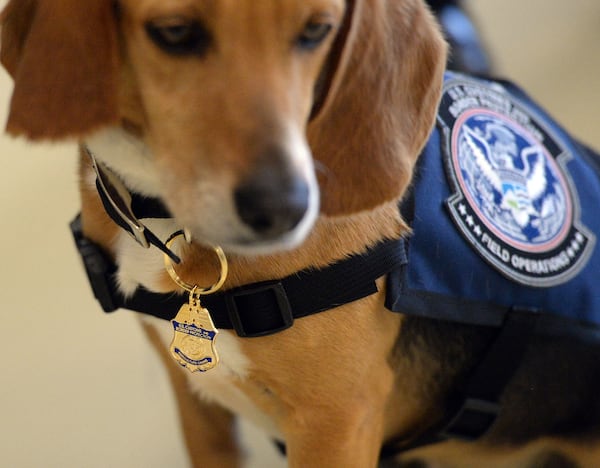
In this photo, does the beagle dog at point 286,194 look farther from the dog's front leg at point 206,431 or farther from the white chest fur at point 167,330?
the dog's front leg at point 206,431

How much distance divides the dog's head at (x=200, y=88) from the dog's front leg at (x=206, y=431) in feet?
1.96

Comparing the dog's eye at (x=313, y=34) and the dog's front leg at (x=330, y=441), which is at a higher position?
the dog's eye at (x=313, y=34)

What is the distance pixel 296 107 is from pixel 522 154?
442 millimetres

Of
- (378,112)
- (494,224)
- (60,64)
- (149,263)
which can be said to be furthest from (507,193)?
(60,64)

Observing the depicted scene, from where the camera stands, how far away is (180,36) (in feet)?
2.61

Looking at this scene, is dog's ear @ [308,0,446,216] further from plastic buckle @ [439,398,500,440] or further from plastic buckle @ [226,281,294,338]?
plastic buckle @ [439,398,500,440]

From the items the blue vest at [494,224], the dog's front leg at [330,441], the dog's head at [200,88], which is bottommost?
the dog's front leg at [330,441]

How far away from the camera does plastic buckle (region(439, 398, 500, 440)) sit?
118 centimetres

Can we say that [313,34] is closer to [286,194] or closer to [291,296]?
[286,194]

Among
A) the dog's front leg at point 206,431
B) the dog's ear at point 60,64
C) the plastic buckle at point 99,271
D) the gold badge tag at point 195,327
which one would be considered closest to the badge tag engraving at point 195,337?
the gold badge tag at point 195,327

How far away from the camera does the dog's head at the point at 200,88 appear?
79cm

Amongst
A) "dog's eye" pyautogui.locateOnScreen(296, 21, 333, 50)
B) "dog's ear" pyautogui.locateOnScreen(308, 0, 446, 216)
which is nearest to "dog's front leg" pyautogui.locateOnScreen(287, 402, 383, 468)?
"dog's ear" pyautogui.locateOnScreen(308, 0, 446, 216)

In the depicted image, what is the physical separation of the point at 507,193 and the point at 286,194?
0.44 metres

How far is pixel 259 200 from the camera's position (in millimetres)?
790
